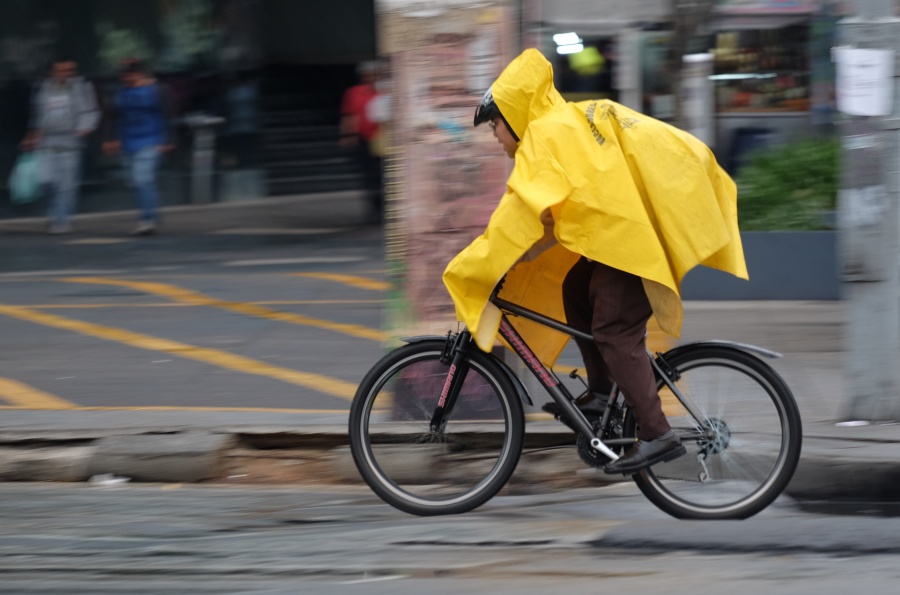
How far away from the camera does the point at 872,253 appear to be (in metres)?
6.06

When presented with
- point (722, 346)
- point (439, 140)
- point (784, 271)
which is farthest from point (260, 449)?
point (784, 271)

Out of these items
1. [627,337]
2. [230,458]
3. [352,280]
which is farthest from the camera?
[352,280]

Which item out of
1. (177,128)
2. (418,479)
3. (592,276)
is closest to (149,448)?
(418,479)

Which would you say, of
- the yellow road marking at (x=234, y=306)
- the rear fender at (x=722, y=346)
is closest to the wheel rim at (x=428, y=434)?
the rear fender at (x=722, y=346)

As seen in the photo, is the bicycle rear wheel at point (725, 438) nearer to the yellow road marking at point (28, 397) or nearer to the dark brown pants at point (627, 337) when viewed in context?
the dark brown pants at point (627, 337)

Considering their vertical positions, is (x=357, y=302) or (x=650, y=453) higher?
(x=650, y=453)

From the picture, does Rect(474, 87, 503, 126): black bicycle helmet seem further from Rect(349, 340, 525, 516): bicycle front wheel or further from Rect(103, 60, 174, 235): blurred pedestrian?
Rect(103, 60, 174, 235): blurred pedestrian

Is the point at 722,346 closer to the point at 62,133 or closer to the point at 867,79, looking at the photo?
the point at 867,79

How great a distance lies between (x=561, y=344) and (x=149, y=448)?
201 cm

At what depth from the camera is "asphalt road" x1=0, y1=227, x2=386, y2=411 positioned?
7609 millimetres

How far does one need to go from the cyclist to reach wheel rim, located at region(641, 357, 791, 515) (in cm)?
14

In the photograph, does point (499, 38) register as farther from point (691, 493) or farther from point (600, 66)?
point (600, 66)

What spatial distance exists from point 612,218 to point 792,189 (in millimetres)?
5890

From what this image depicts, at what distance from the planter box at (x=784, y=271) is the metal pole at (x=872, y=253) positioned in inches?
143
